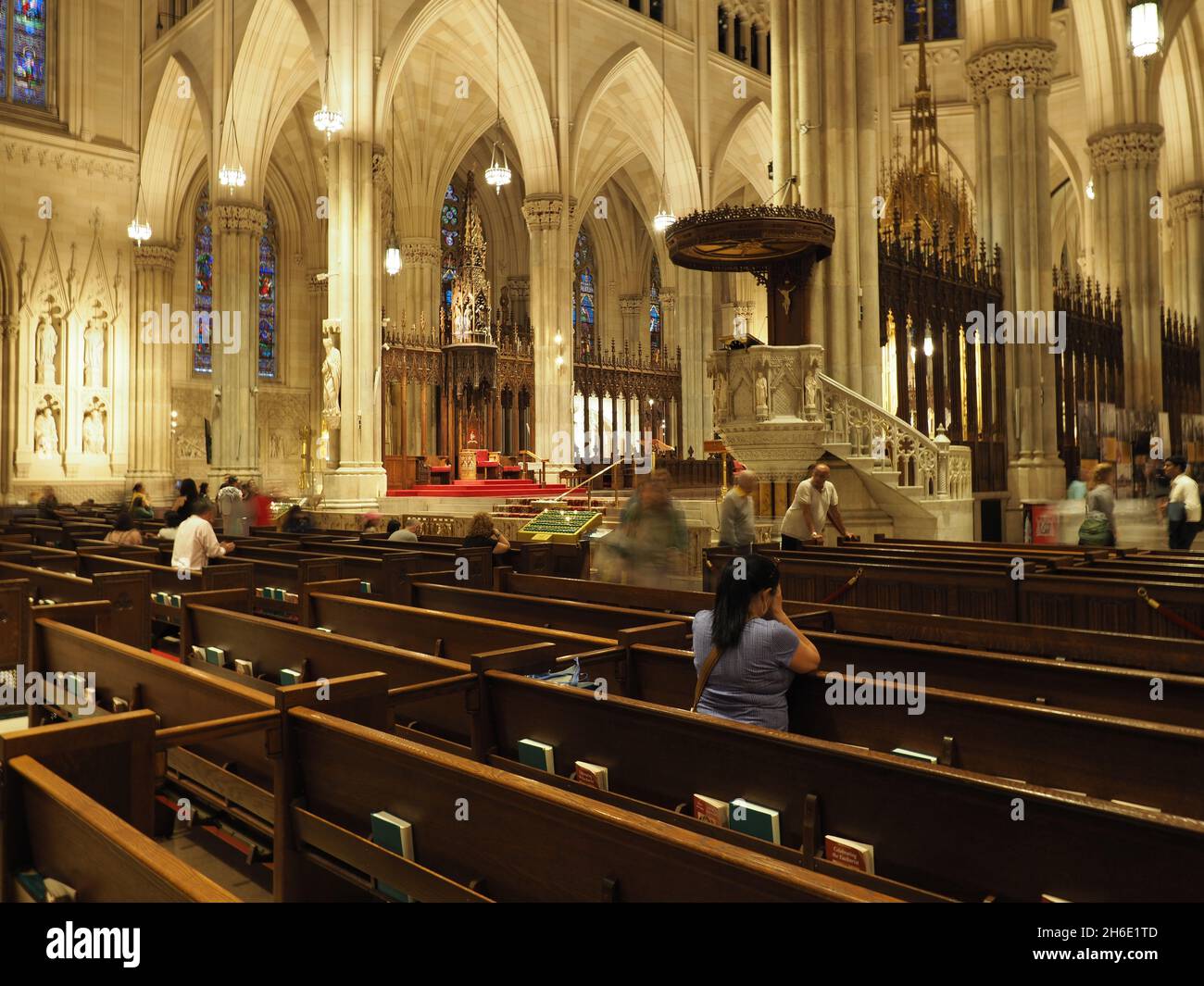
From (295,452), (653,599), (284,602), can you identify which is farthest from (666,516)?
(295,452)

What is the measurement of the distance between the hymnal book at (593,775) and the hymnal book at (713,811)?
1.19ft

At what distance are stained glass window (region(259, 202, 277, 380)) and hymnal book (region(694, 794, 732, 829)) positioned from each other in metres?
29.9

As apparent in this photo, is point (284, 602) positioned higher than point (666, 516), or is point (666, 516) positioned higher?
point (666, 516)

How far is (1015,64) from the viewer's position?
16000 mm

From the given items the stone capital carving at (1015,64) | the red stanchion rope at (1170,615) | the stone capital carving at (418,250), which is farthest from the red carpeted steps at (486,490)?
the red stanchion rope at (1170,615)

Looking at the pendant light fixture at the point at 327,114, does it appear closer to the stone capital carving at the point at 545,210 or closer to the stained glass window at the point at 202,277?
the stone capital carving at the point at 545,210

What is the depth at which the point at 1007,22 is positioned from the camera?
15961 mm

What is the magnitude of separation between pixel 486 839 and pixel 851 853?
33.5 inches

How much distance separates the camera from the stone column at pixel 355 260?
17.6 meters

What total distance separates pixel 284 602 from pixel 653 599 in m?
2.75

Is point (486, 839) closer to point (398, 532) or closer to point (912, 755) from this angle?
point (912, 755)

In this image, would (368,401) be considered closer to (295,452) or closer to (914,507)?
(914,507)

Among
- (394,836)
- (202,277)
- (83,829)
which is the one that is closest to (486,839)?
(394,836)

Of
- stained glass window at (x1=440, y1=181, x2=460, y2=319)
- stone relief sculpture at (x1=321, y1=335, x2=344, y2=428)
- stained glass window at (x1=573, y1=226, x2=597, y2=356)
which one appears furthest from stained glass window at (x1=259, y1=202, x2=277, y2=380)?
stone relief sculpture at (x1=321, y1=335, x2=344, y2=428)
